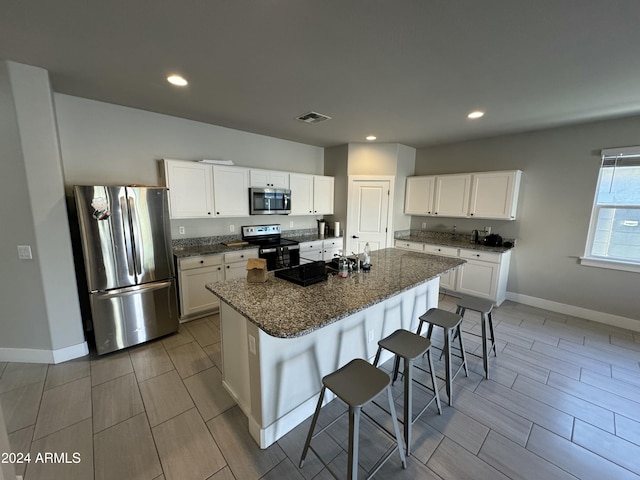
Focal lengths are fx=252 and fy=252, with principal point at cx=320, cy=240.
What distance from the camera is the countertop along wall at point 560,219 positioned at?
134 inches

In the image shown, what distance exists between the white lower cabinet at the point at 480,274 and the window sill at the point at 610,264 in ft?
2.92

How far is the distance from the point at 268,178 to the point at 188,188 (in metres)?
1.24

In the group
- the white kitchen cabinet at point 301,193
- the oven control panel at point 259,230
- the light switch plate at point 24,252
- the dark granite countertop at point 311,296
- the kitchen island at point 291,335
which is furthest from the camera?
the white kitchen cabinet at point 301,193

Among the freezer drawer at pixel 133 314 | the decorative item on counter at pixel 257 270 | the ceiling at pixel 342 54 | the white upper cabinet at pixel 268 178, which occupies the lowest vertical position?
the freezer drawer at pixel 133 314

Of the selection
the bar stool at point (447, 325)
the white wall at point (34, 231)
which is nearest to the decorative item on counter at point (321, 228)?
the bar stool at point (447, 325)

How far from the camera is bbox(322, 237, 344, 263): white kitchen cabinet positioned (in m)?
4.84

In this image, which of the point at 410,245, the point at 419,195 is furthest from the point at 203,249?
the point at 419,195

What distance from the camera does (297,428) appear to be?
1.86 meters

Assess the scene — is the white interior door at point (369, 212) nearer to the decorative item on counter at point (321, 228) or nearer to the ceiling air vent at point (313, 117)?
the decorative item on counter at point (321, 228)

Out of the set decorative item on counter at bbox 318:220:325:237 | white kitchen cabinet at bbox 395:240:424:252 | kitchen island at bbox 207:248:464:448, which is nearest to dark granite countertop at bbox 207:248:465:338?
kitchen island at bbox 207:248:464:448

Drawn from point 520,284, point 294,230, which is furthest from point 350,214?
point 520,284

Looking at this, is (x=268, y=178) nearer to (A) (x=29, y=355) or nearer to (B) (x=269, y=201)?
(B) (x=269, y=201)

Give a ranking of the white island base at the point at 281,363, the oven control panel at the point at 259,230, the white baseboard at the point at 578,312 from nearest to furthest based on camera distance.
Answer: the white island base at the point at 281,363, the white baseboard at the point at 578,312, the oven control panel at the point at 259,230

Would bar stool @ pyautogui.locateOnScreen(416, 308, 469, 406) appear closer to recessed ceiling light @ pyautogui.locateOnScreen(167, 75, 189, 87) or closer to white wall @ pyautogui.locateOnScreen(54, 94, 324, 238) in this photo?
recessed ceiling light @ pyautogui.locateOnScreen(167, 75, 189, 87)
